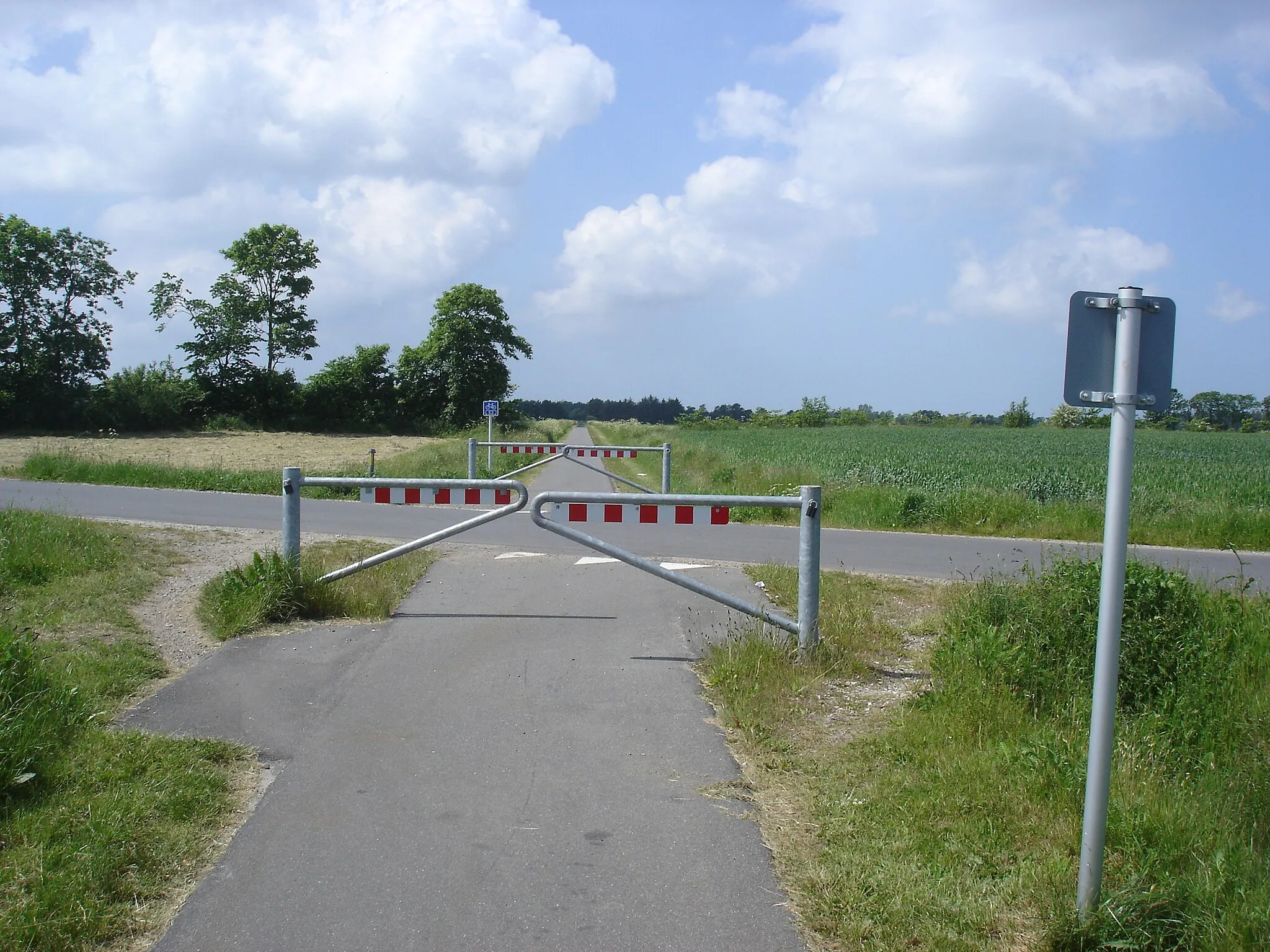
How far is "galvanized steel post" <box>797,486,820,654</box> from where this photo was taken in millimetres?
7145

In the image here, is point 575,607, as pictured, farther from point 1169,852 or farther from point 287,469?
point 1169,852

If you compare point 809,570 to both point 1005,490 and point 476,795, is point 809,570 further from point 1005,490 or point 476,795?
point 1005,490

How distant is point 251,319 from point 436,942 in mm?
72135

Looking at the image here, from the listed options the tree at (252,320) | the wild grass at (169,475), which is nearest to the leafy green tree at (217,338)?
the tree at (252,320)

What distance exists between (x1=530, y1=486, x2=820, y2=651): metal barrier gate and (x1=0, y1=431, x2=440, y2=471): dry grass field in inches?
875

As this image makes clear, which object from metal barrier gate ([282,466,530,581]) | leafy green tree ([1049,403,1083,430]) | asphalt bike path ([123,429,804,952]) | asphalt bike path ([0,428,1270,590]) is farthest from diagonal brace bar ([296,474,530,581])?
leafy green tree ([1049,403,1083,430])

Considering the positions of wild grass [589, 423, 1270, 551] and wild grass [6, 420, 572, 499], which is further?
wild grass [6, 420, 572, 499]

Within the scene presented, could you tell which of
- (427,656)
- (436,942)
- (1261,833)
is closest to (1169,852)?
(1261,833)

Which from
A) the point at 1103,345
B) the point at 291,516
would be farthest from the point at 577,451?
the point at 1103,345

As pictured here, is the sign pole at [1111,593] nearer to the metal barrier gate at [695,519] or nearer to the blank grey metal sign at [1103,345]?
the blank grey metal sign at [1103,345]

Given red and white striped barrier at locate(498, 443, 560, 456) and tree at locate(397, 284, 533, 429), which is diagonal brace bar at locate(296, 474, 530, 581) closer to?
red and white striped barrier at locate(498, 443, 560, 456)

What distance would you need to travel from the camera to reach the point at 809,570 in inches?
282

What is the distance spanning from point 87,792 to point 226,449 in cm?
4487

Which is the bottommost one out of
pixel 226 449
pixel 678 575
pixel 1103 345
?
pixel 226 449
